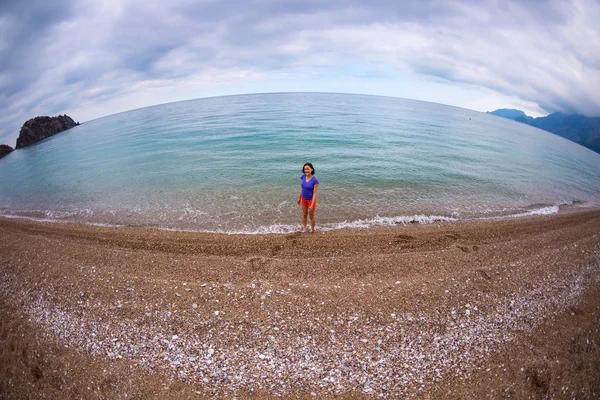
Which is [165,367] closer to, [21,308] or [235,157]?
[21,308]

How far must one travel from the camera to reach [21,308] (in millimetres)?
7410

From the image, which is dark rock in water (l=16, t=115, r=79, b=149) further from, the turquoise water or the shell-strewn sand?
the shell-strewn sand

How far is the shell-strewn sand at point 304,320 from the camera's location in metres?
5.29

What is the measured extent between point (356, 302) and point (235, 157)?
22225 millimetres

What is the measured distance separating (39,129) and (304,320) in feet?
356

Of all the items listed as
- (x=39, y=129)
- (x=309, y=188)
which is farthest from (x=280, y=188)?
(x=39, y=129)

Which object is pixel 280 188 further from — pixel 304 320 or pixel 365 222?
pixel 304 320

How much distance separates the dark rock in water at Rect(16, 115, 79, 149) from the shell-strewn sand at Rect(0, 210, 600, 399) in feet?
294

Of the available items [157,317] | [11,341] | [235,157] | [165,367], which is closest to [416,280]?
[165,367]

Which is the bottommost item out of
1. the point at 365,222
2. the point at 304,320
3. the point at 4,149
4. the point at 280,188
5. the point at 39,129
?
the point at 304,320

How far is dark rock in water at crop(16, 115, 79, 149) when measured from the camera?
2675 inches

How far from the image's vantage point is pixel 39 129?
244ft

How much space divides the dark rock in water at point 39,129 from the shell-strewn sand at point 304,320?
8951 centimetres

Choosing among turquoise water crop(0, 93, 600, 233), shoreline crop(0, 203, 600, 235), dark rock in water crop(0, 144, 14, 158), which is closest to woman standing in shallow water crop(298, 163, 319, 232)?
shoreline crop(0, 203, 600, 235)
